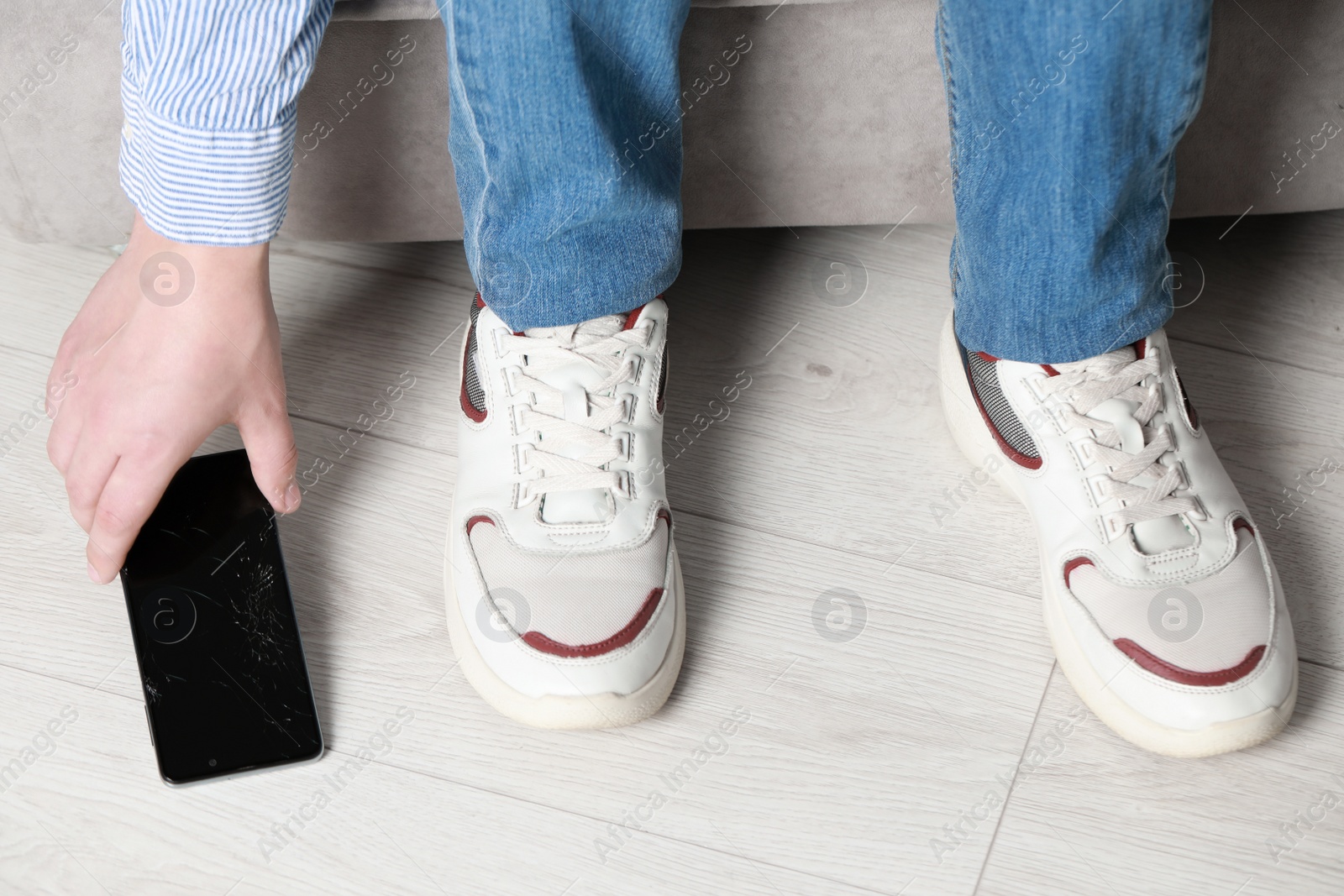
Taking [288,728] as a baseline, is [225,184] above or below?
above

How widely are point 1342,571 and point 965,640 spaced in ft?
0.93

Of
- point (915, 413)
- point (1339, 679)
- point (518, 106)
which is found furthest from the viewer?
point (915, 413)

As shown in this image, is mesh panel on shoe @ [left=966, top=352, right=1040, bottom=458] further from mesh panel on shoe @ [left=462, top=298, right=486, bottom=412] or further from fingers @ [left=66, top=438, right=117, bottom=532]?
fingers @ [left=66, top=438, right=117, bottom=532]

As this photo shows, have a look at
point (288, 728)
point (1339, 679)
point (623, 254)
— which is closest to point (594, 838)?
point (288, 728)

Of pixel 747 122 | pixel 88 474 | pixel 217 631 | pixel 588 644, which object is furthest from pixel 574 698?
pixel 747 122

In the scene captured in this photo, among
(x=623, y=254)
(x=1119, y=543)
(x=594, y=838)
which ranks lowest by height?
(x=594, y=838)

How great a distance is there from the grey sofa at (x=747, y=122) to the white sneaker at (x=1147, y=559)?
0.23m

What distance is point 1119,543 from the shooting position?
0.68 m

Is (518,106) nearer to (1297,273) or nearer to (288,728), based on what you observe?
(288,728)

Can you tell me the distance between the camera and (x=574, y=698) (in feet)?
2.14

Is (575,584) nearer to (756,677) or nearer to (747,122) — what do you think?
(756,677)

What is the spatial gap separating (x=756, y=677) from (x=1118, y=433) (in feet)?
0.98

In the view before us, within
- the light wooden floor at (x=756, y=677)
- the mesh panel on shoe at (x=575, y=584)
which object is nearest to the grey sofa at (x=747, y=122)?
the light wooden floor at (x=756, y=677)

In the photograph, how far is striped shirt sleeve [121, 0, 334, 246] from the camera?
0.57 m
